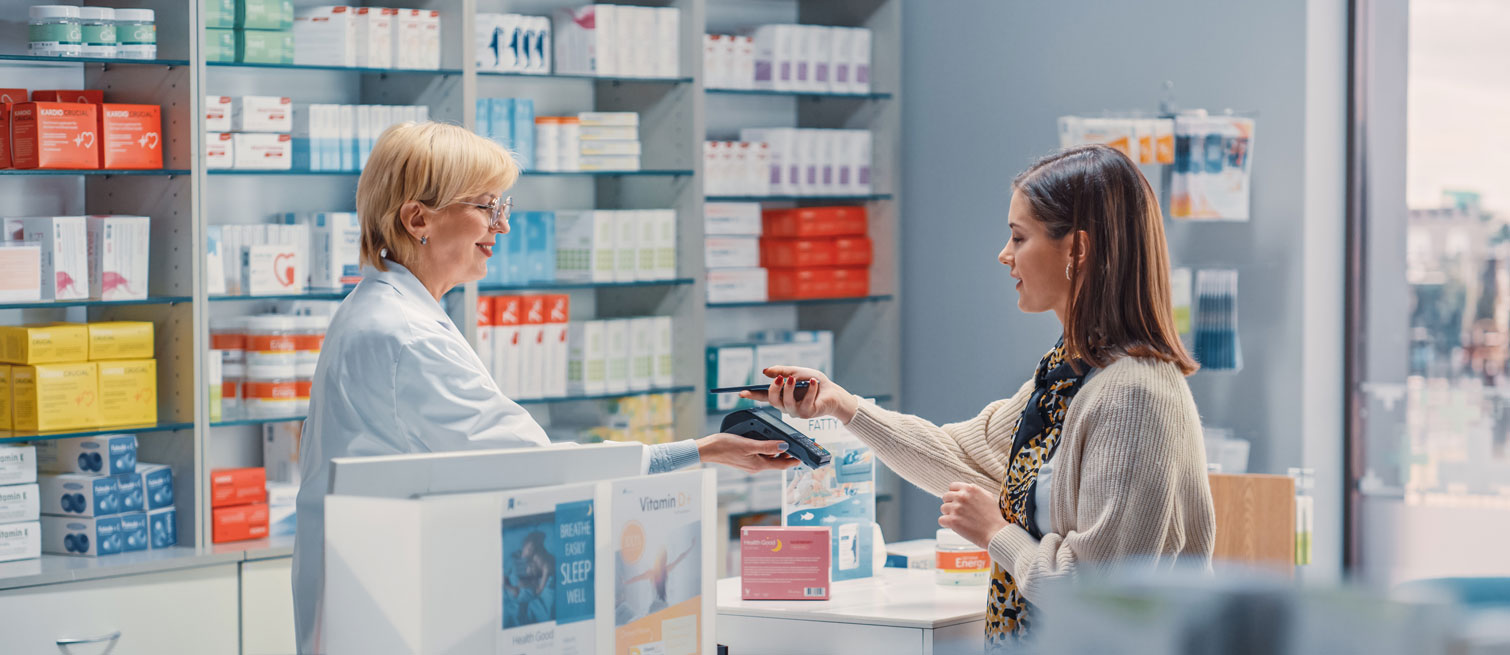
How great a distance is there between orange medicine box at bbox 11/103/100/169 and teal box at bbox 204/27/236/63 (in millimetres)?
366

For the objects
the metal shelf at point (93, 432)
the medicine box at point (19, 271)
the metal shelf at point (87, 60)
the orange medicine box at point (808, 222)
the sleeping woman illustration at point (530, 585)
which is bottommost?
the metal shelf at point (93, 432)

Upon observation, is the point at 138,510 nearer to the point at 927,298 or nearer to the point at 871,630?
the point at 871,630

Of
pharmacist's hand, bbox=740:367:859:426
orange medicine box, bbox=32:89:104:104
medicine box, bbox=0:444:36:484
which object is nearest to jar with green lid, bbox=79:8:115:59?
orange medicine box, bbox=32:89:104:104

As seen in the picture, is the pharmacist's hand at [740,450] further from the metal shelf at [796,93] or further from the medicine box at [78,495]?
the metal shelf at [796,93]

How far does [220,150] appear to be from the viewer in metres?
4.31

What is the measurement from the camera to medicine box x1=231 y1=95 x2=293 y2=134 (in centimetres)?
434

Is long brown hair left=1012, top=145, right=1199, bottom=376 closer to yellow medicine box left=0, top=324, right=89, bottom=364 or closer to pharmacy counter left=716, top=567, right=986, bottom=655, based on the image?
pharmacy counter left=716, top=567, right=986, bottom=655

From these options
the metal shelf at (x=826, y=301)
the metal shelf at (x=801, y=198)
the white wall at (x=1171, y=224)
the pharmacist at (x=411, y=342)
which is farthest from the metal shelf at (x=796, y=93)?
the pharmacist at (x=411, y=342)

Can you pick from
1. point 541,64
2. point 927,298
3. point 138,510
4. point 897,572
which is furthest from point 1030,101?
point 138,510

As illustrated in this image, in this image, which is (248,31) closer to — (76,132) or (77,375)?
(76,132)

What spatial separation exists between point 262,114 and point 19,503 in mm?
1292

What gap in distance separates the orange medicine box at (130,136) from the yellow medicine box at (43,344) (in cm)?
48

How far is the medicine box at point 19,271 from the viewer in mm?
3945

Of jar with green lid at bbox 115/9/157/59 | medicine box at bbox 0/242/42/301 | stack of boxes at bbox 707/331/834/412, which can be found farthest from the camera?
stack of boxes at bbox 707/331/834/412
